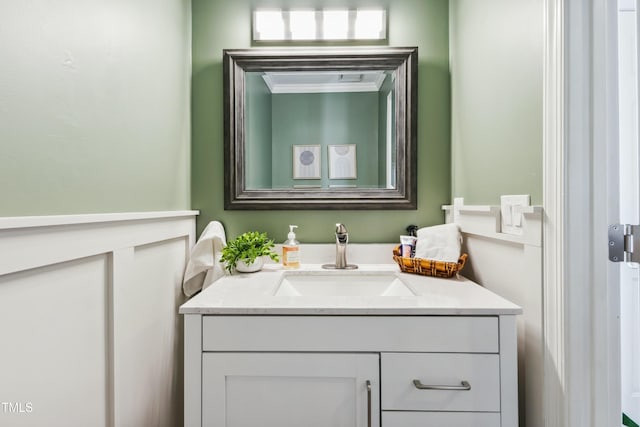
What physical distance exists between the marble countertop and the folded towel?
159 millimetres

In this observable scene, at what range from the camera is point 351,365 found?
0.90 meters

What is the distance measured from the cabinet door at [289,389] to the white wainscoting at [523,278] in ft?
1.40

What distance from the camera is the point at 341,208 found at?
1532mm

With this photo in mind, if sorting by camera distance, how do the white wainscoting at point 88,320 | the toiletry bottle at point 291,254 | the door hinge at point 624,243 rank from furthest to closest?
the toiletry bottle at point 291,254 < the door hinge at point 624,243 < the white wainscoting at point 88,320

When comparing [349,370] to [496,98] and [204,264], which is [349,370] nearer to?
[204,264]

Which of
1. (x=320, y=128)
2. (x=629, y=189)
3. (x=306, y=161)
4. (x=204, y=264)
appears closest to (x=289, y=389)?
(x=204, y=264)

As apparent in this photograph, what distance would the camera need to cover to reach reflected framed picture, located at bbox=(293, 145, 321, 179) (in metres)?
1.50

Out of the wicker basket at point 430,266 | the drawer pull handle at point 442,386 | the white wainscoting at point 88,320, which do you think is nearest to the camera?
the white wainscoting at point 88,320

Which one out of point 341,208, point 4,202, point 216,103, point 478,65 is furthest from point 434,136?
point 4,202

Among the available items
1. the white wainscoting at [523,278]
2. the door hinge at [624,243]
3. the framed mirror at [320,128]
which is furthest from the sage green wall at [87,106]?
the door hinge at [624,243]

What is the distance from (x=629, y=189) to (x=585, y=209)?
486 mm

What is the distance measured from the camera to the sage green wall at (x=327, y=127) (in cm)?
151

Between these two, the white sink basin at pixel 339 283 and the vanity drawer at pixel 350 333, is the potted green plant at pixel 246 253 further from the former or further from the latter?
the vanity drawer at pixel 350 333

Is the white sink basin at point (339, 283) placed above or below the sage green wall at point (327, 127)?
below
